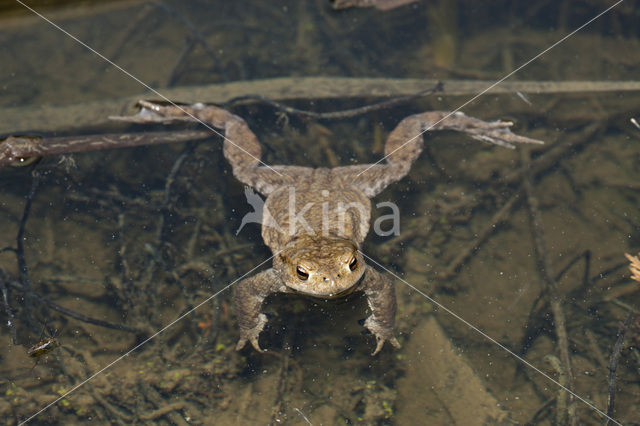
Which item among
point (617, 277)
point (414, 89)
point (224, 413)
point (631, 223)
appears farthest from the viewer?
point (414, 89)

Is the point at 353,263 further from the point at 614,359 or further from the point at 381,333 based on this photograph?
the point at 614,359

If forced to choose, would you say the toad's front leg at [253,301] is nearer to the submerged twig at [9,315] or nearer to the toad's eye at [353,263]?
the toad's eye at [353,263]

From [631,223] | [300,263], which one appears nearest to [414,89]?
[631,223]

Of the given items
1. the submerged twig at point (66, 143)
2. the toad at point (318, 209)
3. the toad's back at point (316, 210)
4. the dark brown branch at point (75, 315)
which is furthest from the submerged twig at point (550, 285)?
the submerged twig at point (66, 143)

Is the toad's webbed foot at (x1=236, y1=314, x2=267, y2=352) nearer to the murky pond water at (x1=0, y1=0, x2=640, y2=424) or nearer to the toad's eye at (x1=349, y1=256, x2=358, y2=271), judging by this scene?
the murky pond water at (x1=0, y1=0, x2=640, y2=424)

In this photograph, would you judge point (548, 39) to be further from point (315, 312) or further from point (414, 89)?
point (315, 312)

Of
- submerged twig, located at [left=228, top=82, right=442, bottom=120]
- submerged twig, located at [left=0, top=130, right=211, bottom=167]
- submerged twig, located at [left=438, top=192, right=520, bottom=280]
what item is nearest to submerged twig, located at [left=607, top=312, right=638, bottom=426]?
submerged twig, located at [left=438, top=192, right=520, bottom=280]

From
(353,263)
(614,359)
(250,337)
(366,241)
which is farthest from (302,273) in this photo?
(614,359)
